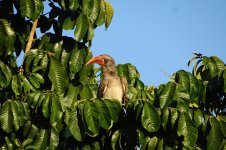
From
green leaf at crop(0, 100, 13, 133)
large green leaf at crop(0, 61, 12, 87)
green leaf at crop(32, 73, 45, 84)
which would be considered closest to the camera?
green leaf at crop(0, 100, 13, 133)

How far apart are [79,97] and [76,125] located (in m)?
0.88

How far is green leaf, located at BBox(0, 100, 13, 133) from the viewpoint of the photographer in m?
5.13

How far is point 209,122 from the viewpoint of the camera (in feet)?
17.1

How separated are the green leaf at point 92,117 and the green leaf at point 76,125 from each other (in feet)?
0.31

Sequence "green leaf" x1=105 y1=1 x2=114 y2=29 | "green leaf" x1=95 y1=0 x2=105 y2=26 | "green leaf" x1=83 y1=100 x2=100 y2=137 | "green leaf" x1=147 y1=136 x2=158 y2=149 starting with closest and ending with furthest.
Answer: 1. "green leaf" x1=83 y1=100 x2=100 y2=137
2. "green leaf" x1=147 y1=136 x2=158 y2=149
3. "green leaf" x1=95 y1=0 x2=105 y2=26
4. "green leaf" x1=105 y1=1 x2=114 y2=29

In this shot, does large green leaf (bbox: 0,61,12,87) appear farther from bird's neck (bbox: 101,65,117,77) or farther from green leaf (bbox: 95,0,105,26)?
bird's neck (bbox: 101,65,117,77)

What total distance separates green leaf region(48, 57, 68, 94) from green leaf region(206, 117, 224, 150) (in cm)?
150

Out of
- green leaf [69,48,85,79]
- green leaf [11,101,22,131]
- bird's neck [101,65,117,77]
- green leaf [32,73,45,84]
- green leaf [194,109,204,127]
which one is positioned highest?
bird's neck [101,65,117,77]

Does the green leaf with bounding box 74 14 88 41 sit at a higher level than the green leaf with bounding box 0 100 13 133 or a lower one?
higher

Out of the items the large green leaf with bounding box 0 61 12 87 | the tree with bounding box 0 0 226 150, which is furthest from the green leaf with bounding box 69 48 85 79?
the large green leaf with bounding box 0 61 12 87

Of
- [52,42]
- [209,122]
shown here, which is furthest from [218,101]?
[52,42]

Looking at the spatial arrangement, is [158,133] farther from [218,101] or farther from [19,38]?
[19,38]

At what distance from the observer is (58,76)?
5.56 meters

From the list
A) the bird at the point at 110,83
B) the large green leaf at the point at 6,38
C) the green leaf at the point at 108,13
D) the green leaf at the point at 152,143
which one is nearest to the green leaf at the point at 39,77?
the large green leaf at the point at 6,38
